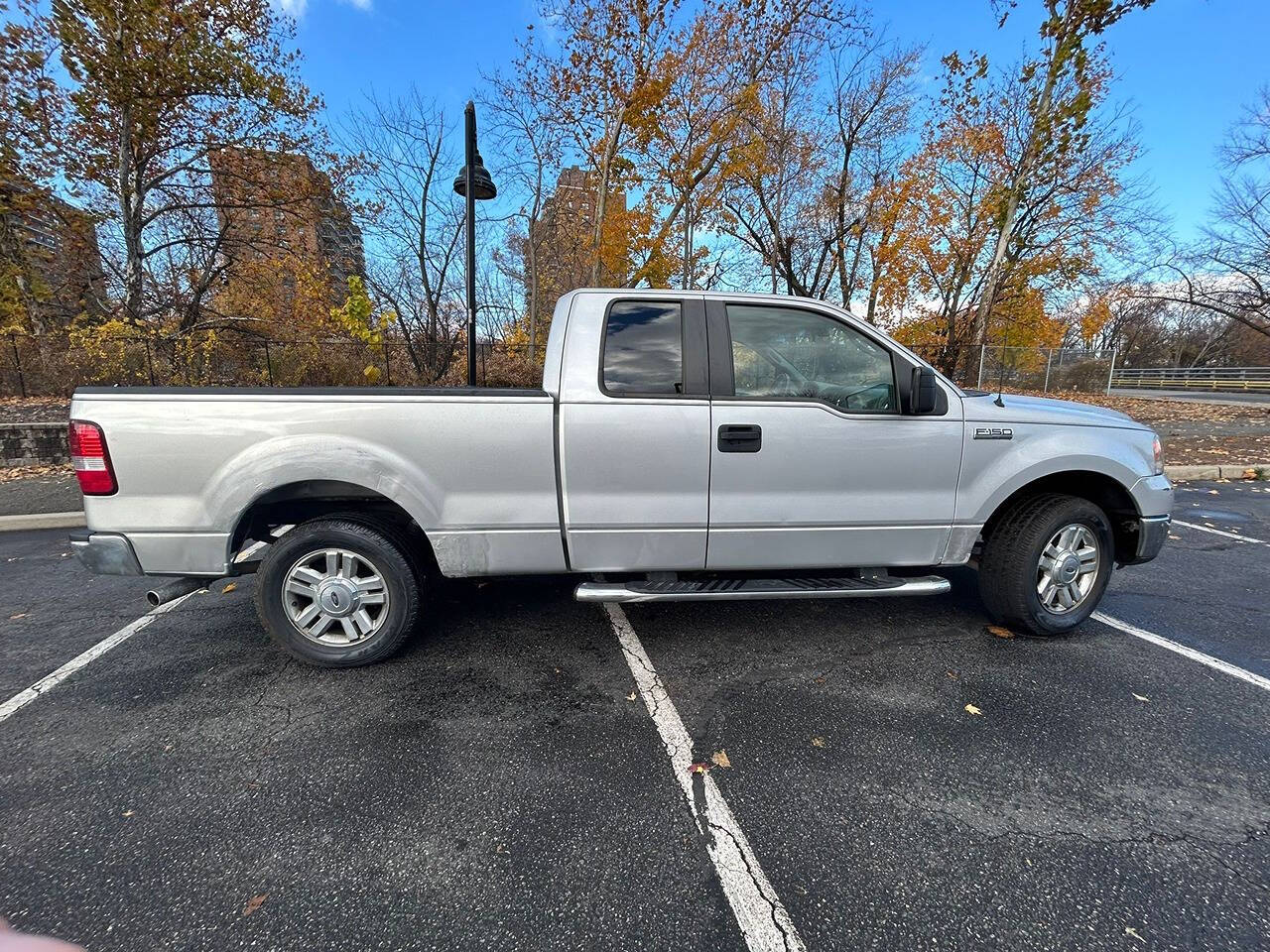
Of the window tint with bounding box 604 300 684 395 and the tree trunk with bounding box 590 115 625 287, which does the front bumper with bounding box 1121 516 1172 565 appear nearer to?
the window tint with bounding box 604 300 684 395

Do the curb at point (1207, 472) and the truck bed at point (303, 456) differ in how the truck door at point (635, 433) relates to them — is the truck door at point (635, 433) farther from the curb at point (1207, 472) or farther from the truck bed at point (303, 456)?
the curb at point (1207, 472)

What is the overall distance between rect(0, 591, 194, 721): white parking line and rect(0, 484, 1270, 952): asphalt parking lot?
58 millimetres

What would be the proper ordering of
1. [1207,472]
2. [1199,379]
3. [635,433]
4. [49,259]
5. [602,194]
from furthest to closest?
[1199,379] < [602,194] < [49,259] < [1207,472] < [635,433]

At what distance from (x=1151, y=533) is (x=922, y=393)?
6.12 feet

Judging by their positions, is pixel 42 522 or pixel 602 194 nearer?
pixel 42 522

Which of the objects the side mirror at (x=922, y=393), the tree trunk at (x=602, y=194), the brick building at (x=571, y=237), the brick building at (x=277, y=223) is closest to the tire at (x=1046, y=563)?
the side mirror at (x=922, y=393)

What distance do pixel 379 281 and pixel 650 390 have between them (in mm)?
17407

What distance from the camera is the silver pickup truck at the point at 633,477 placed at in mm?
2789

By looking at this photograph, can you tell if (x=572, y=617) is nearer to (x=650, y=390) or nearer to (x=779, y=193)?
(x=650, y=390)

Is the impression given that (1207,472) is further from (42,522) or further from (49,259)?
(49,259)

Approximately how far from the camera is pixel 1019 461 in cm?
322

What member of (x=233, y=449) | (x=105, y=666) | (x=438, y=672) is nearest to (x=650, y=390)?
(x=438, y=672)

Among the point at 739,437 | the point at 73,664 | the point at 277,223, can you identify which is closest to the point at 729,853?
the point at 739,437

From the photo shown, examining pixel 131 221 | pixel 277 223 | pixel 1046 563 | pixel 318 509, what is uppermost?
pixel 277 223
